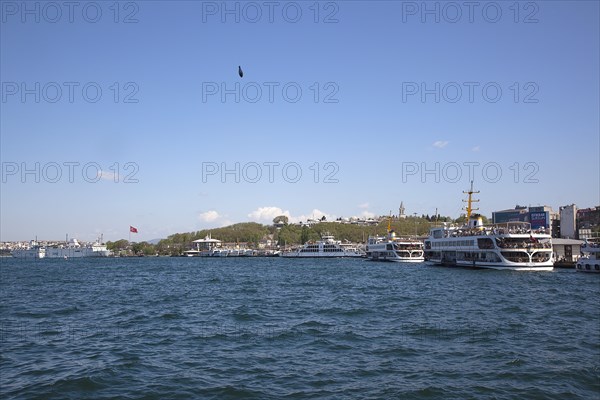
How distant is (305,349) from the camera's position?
20297 mm

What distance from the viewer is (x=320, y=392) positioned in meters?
14.7

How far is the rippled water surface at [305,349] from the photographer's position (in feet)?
50.2

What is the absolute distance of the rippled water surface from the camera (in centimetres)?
1530

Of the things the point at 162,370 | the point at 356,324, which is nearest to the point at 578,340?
the point at 356,324

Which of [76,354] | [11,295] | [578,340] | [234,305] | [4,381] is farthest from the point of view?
[11,295]

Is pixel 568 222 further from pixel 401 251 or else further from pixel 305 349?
pixel 305 349

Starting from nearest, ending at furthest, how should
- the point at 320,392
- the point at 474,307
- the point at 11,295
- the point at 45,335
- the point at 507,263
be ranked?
the point at 320,392
the point at 45,335
the point at 474,307
the point at 11,295
the point at 507,263

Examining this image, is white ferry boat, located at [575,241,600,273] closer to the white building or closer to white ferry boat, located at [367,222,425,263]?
white ferry boat, located at [367,222,425,263]

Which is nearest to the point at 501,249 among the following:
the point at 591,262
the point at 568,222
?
the point at 591,262

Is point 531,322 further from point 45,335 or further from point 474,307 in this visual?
point 45,335

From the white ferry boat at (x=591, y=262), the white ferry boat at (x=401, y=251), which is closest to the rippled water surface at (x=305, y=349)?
the white ferry boat at (x=591, y=262)

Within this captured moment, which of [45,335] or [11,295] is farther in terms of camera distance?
[11,295]

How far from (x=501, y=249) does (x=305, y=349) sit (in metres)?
57.7

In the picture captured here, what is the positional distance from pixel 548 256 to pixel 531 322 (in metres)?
48.8
